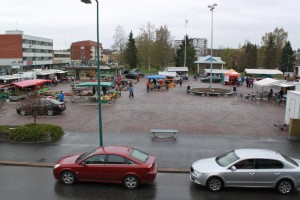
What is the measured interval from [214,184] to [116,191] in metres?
3.16

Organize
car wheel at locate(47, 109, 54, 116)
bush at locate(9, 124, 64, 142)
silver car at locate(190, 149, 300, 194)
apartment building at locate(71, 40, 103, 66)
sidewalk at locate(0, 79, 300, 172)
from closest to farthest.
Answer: silver car at locate(190, 149, 300, 194) < sidewalk at locate(0, 79, 300, 172) < bush at locate(9, 124, 64, 142) < car wheel at locate(47, 109, 54, 116) < apartment building at locate(71, 40, 103, 66)

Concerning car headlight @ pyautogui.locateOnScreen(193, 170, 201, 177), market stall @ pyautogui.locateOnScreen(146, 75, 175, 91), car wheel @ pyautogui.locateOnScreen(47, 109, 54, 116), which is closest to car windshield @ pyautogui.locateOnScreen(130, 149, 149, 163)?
car headlight @ pyautogui.locateOnScreen(193, 170, 201, 177)

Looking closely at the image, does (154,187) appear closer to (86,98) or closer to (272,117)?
(272,117)

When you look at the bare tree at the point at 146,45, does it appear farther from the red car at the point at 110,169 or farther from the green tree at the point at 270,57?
the red car at the point at 110,169

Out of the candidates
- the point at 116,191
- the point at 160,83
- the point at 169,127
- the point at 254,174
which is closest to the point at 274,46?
the point at 160,83

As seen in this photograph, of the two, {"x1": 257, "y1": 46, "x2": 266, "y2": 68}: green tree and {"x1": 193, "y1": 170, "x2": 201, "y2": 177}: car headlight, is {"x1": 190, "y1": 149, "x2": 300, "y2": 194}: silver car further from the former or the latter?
{"x1": 257, "y1": 46, "x2": 266, "y2": 68}: green tree

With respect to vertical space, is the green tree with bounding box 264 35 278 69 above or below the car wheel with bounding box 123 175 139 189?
above

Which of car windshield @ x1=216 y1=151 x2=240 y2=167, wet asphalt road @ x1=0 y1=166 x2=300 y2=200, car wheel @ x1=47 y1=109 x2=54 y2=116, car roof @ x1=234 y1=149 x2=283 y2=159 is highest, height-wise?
car roof @ x1=234 y1=149 x2=283 y2=159

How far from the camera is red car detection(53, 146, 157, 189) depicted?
1059cm

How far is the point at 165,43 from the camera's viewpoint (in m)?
88.3

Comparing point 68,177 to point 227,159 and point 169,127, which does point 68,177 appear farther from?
point 169,127

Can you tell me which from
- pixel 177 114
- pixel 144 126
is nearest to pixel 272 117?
pixel 177 114

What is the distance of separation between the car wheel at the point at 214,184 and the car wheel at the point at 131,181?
7.53ft

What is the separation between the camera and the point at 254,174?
10.4 meters
